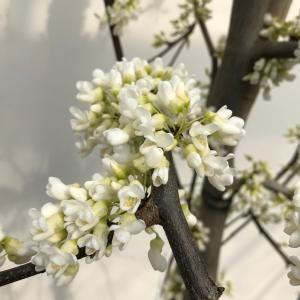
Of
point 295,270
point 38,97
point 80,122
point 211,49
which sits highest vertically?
point 38,97

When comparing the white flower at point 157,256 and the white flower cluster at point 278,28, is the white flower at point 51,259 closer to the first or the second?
the white flower at point 157,256

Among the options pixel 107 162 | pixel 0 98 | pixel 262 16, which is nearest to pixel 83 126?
pixel 107 162

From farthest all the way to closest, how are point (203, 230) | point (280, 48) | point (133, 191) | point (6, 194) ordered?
1. point (6, 194)
2. point (203, 230)
3. point (280, 48)
4. point (133, 191)

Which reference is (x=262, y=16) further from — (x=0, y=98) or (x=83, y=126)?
(x=0, y=98)

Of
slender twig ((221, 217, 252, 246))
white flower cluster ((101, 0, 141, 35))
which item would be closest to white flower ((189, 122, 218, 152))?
white flower cluster ((101, 0, 141, 35))

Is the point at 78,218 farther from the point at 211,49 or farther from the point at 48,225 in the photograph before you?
the point at 211,49

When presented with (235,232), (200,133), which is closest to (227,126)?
(200,133)

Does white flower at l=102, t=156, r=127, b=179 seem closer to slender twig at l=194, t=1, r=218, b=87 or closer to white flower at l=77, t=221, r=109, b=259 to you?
white flower at l=77, t=221, r=109, b=259
